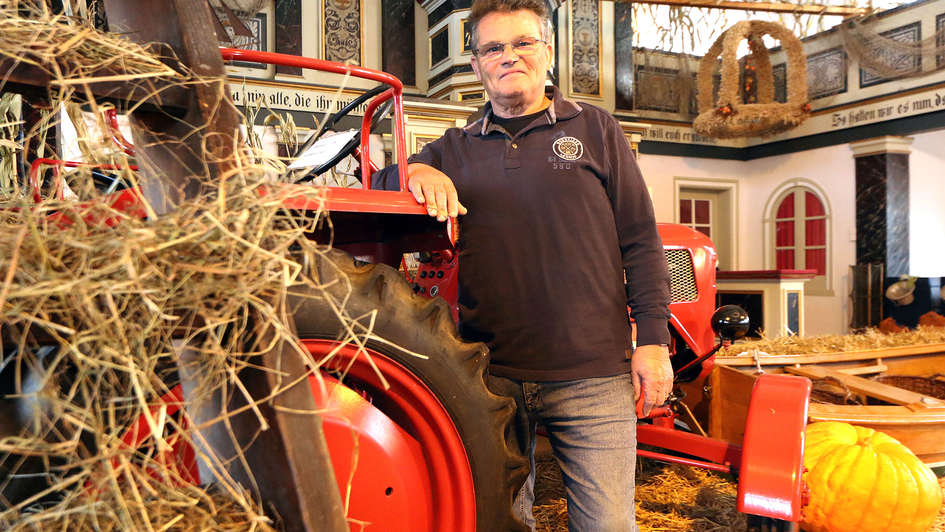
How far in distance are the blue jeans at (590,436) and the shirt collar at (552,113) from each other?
626 millimetres

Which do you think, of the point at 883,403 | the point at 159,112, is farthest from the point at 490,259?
the point at 883,403

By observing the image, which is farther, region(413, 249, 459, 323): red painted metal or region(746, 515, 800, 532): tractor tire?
region(413, 249, 459, 323): red painted metal

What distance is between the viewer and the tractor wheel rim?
4.08ft

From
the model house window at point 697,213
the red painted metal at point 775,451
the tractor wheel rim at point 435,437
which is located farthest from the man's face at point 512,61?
the model house window at point 697,213

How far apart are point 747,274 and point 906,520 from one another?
5593mm

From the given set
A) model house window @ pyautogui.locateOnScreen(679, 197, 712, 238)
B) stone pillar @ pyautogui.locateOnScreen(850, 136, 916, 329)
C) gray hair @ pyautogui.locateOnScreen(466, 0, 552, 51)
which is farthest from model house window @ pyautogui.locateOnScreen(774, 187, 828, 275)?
gray hair @ pyautogui.locateOnScreen(466, 0, 552, 51)

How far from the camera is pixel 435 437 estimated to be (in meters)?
1.30

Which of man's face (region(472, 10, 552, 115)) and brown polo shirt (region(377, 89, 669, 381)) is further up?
man's face (region(472, 10, 552, 115))

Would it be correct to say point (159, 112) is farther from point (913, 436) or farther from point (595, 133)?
point (913, 436)

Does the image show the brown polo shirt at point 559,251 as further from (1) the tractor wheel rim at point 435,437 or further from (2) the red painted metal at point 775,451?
(2) the red painted metal at point 775,451

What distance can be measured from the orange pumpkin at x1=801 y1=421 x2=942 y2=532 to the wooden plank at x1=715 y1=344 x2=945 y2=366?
2.04 ft

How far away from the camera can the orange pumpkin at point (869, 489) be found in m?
2.17

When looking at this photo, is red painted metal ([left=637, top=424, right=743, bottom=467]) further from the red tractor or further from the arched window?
the arched window

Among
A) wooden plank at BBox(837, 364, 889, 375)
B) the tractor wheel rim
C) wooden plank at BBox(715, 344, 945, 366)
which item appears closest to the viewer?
the tractor wheel rim
